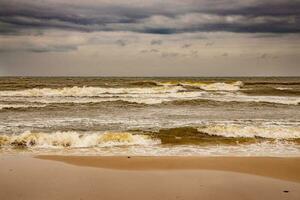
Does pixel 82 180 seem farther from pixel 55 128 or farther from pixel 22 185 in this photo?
pixel 55 128

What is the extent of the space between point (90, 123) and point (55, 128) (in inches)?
76.5

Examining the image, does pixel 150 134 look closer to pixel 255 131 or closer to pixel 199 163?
pixel 255 131

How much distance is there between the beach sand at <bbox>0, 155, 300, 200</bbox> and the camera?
6.42 metres

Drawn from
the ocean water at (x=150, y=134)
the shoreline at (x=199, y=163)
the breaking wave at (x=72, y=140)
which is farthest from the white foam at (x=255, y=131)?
the shoreline at (x=199, y=163)

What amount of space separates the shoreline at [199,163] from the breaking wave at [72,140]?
2004 mm

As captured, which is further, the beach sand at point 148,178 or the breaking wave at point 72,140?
the breaking wave at point 72,140

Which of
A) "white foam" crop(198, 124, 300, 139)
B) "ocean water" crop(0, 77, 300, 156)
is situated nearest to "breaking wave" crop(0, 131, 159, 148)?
"ocean water" crop(0, 77, 300, 156)

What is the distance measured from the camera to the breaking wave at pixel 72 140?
38.6 feet

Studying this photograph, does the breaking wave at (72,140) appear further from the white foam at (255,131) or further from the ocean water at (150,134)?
the white foam at (255,131)

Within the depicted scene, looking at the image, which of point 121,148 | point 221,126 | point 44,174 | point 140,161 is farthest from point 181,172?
point 221,126

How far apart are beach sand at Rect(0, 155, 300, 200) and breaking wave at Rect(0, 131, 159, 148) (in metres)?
2.07

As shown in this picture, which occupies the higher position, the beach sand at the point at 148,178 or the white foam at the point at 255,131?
the beach sand at the point at 148,178

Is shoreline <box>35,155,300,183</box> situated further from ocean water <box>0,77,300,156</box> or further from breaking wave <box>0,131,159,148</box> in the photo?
breaking wave <box>0,131,159,148</box>

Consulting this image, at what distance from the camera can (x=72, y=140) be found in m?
12.0
